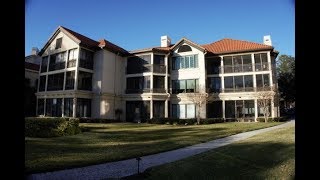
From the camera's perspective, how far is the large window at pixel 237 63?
4212 cm

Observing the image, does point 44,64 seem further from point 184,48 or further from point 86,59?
point 184,48

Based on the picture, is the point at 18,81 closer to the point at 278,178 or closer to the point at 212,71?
the point at 278,178

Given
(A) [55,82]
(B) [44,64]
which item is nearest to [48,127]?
(A) [55,82]

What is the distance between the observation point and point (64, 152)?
1444 centimetres

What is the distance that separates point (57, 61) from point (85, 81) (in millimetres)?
5142

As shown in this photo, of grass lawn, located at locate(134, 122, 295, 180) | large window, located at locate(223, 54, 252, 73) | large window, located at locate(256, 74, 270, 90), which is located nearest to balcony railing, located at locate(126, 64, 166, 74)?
large window, located at locate(223, 54, 252, 73)

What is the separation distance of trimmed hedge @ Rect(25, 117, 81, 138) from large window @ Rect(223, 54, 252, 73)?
26382 millimetres

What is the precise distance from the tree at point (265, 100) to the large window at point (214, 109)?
18.0ft

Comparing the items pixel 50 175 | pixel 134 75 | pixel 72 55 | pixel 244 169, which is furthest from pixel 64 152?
pixel 134 75

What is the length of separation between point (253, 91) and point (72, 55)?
24.5m

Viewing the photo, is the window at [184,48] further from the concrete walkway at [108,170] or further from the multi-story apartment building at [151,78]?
the concrete walkway at [108,170]

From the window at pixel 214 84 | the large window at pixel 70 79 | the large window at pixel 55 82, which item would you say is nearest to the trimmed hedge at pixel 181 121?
the window at pixel 214 84

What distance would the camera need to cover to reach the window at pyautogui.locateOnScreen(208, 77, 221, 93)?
4331cm

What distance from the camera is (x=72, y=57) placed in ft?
131
